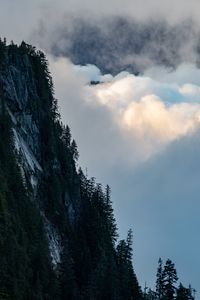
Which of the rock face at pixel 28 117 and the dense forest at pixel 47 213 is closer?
the dense forest at pixel 47 213

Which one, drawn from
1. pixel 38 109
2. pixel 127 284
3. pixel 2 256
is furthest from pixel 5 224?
pixel 38 109

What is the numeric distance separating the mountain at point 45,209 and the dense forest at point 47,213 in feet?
0.42

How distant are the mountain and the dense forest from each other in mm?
127

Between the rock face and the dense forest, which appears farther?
the rock face

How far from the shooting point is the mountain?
7175cm

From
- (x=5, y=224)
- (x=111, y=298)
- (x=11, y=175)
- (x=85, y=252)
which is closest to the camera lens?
(x=5, y=224)

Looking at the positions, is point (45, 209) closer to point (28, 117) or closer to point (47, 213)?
point (47, 213)

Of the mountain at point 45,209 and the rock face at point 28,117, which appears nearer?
the mountain at point 45,209

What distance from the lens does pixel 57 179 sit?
105 metres

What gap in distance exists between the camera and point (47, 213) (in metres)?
98.9

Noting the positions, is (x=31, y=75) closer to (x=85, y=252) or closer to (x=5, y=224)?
(x=85, y=252)

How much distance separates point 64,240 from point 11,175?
1834 centimetres

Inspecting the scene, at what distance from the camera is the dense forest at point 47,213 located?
72000mm

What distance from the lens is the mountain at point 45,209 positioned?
71750mm
